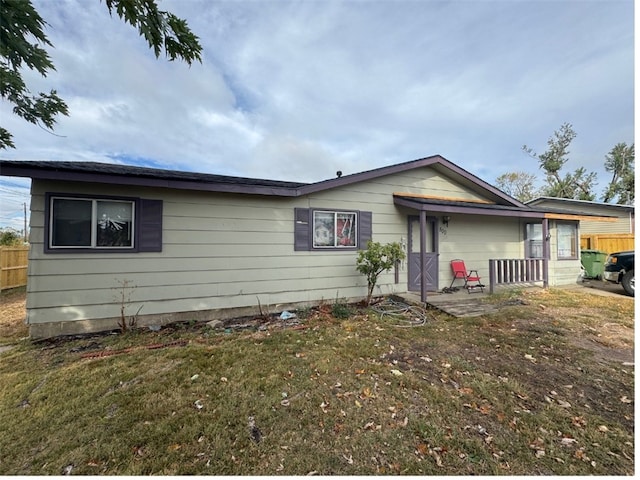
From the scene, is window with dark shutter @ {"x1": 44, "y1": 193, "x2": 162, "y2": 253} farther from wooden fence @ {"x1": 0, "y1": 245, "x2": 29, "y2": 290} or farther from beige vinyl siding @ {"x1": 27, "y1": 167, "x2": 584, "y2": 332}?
wooden fence @ {"x1": 0, "y1": 245, "x2": 29, "y2": 290}

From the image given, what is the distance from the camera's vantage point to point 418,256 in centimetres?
761

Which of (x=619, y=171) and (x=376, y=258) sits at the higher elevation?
(x=619, y=171)

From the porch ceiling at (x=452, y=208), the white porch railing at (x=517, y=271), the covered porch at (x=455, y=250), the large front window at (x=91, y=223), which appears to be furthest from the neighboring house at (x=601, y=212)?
the large front window at (x=91, y=223)

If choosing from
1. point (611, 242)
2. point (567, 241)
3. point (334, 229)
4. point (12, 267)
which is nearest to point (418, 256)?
point (334, 229)

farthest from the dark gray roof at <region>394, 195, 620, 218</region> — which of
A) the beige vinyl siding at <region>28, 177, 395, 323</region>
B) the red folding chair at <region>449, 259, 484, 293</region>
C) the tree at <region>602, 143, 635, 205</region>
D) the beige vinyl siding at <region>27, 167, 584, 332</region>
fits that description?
the tree at <region>602, 143, 635, 205</region>

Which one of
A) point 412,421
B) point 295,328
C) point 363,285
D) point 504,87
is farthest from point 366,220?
point 504,87

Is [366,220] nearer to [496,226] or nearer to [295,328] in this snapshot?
[295,328]

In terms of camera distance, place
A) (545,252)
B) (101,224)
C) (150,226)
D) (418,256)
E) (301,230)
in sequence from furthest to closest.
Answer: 1. (545,252)
2. (418,256)
3. (301,230)
4. (150,226)
5. (101,224)

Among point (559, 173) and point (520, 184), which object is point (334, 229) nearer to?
point (559, 173)

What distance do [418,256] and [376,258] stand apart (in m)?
2.17

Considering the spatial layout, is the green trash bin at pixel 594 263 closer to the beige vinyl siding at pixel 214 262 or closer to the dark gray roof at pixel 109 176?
the beige vinyl siding at pixel 214 262

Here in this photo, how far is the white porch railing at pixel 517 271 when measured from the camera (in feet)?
25.7

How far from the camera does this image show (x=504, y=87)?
9.74 metres

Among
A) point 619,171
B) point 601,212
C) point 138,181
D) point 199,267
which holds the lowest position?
point 199,267
